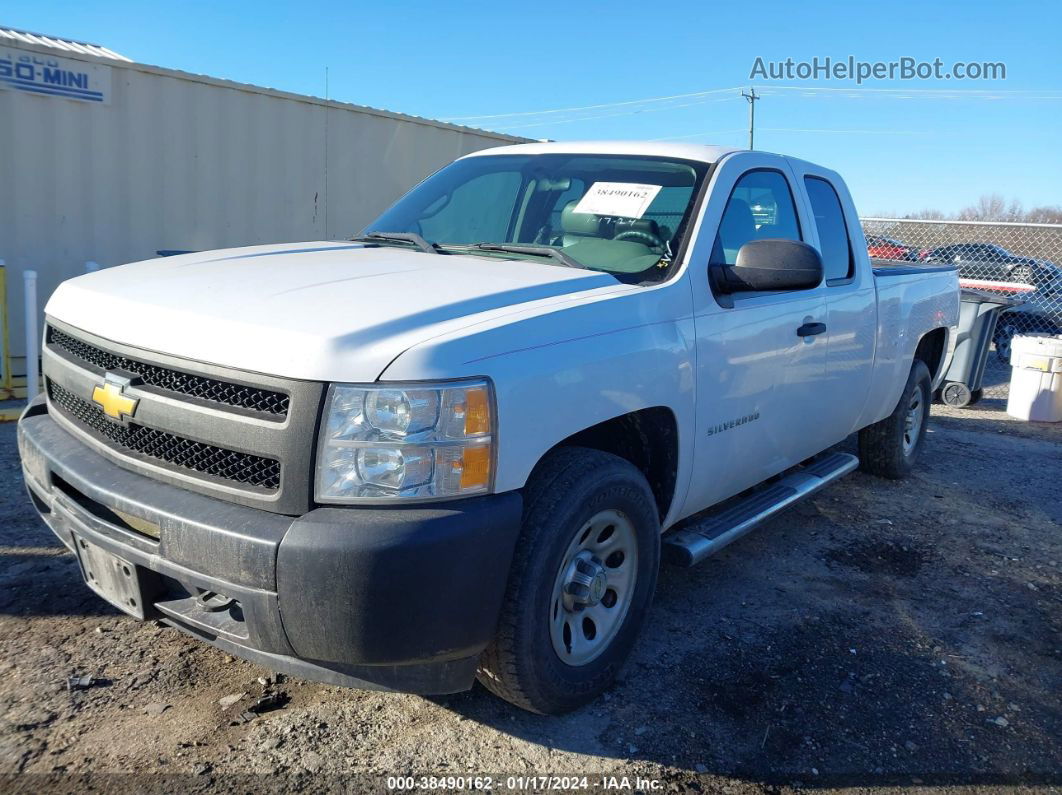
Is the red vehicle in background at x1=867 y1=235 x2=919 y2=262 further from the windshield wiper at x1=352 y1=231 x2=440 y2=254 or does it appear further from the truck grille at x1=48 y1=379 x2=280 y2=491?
the truck grille at x1=48 y1=379 x2=280 y2=491

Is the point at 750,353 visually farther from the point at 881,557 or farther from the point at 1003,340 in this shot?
the point at 1003,340

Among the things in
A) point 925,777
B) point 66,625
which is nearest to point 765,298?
point 925,777

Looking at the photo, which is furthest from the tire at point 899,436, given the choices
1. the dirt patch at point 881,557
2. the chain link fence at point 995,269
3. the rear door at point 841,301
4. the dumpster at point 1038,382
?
the chain link fence at point 995,269

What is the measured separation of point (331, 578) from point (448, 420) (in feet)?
1.60

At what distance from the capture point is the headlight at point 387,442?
7.16 feet

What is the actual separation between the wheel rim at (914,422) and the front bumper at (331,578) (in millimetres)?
4522

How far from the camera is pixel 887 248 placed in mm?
15688

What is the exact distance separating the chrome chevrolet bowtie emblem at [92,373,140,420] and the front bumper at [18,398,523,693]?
20 cm

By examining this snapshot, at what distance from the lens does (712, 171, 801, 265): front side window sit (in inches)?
141

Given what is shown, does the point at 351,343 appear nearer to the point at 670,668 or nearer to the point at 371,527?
the point at 371,527

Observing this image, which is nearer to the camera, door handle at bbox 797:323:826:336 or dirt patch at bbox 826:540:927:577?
door handle at bbox 797:323:826:336

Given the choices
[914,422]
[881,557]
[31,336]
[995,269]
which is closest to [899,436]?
[914,422]

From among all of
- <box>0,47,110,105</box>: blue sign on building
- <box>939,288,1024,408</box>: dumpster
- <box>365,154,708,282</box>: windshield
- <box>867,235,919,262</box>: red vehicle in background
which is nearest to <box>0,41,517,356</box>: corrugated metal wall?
<box>0,47,110,105</box>: blue sign on building

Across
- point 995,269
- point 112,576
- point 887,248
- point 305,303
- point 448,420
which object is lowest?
point 112,576
